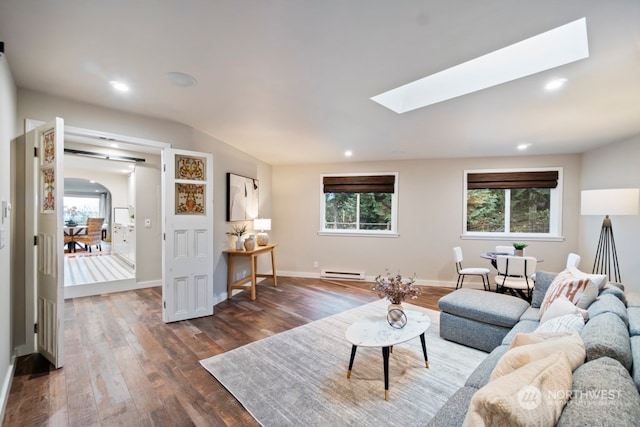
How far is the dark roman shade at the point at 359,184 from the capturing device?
216 inches

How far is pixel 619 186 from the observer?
378 centimetres

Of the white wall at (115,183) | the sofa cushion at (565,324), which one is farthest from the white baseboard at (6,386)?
the white wall at (115,183)

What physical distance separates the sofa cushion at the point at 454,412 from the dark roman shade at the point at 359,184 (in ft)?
14.2

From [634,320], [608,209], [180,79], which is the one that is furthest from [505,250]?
[180,79]

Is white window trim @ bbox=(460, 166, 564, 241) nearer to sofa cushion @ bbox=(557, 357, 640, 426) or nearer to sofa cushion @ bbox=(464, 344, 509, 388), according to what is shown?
sofa cushion @ bbox=(464, 344, 509, 388)

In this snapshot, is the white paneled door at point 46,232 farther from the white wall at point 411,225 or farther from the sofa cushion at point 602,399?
the white wall at point 411,225

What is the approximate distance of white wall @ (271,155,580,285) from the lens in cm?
477

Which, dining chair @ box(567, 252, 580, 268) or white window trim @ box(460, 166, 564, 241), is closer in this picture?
dining chair @ box(567, 252, 580, 268)

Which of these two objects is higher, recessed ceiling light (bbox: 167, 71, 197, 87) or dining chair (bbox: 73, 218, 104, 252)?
recessed ceiling light (bbox: 167, 71, 197, 87)

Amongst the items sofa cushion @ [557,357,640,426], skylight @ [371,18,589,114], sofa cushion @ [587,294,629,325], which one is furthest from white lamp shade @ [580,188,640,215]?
sofa cushion @ [557,357,640,426]

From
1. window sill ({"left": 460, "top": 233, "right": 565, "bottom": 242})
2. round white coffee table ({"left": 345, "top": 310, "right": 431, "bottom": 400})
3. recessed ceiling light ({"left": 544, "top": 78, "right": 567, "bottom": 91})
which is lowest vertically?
round white coffee table ({"left": 345, "top": 310, "right": 431, "bottom": 400})

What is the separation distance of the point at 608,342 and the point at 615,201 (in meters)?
2.92

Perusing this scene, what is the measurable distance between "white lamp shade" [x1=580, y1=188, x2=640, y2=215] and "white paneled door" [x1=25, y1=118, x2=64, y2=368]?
18.5 feet

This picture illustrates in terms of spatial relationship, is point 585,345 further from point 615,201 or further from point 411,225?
point 411,225
